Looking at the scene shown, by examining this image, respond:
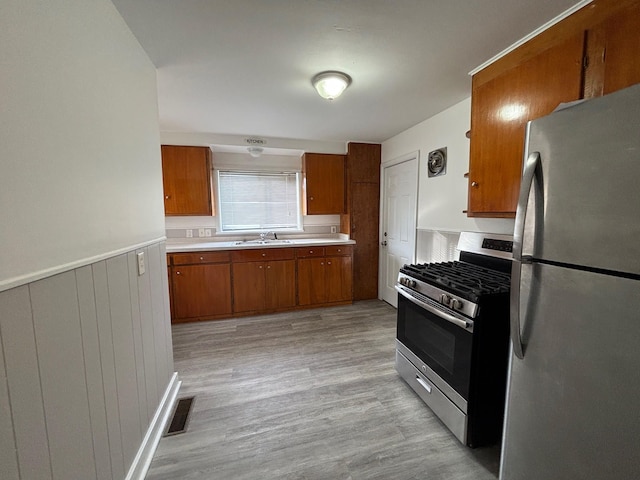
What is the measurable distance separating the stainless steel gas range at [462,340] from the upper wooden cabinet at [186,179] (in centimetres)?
278

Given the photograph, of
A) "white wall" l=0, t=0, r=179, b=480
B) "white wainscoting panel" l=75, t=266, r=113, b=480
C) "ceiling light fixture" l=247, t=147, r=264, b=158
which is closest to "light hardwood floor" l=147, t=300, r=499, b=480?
"white wall" l=0, t=0, r=179, b=480

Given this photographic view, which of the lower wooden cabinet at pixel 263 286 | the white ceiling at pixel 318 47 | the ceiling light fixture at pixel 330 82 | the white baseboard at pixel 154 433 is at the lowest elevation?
the white baseboard at pixel 154 433

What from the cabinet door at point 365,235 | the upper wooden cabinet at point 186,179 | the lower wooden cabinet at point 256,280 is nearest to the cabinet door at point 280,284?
the lower wooden cabinet at point 256,280

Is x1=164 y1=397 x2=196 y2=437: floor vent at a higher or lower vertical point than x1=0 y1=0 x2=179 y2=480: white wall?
lower

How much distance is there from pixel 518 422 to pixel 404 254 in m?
2.40

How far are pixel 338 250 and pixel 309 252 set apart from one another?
428 millimetres

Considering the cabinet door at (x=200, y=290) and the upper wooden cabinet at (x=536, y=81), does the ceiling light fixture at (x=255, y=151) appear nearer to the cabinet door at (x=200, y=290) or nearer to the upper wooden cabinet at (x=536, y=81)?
the cabinet door at (x=200, y=290)

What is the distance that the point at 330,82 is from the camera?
1.89 meters

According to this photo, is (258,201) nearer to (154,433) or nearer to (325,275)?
(325,275)

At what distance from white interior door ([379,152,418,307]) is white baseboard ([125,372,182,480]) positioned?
8.86 feet

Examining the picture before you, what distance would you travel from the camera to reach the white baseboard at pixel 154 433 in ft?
4.18

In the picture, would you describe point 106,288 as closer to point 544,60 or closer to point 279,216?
point 544,60

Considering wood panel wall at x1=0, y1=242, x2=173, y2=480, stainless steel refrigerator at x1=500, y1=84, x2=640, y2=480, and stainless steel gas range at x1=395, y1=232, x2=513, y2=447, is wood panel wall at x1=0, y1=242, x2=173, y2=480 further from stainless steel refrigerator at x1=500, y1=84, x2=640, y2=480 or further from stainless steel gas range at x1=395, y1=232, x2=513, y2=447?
stainless steel gas range at x1=395, y1=232, x2=513, y2=447

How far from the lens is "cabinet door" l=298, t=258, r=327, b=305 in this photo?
139 inches
